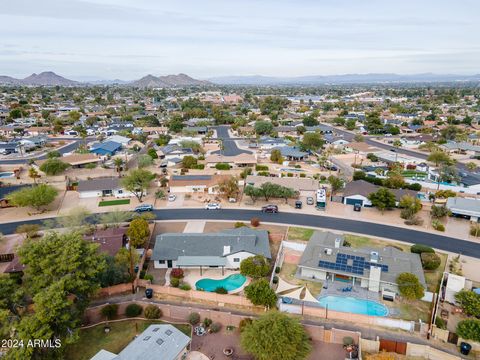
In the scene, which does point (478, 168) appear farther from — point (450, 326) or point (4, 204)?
point (4, 204)

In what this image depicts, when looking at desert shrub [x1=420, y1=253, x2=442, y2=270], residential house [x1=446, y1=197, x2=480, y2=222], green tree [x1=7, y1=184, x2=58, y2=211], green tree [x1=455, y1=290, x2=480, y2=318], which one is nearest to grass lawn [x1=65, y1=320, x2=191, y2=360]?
green tree [x1=455, y1=290, x2=480, y2=318]

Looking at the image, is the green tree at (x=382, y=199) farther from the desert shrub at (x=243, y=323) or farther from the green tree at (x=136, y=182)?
the green tree at (x=136, y=182)

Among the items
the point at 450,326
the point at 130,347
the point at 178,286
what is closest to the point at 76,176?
the point at 178,286

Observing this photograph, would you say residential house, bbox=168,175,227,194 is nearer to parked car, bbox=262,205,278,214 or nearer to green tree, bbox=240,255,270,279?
parked car, bbox=262,205,278,214

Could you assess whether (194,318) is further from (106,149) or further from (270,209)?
(106,149)

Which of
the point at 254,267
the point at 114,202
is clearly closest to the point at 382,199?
the point at 254,267

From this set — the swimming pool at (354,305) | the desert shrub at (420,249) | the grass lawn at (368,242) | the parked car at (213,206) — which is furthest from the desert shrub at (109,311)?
the desert shrub at (420,249)
